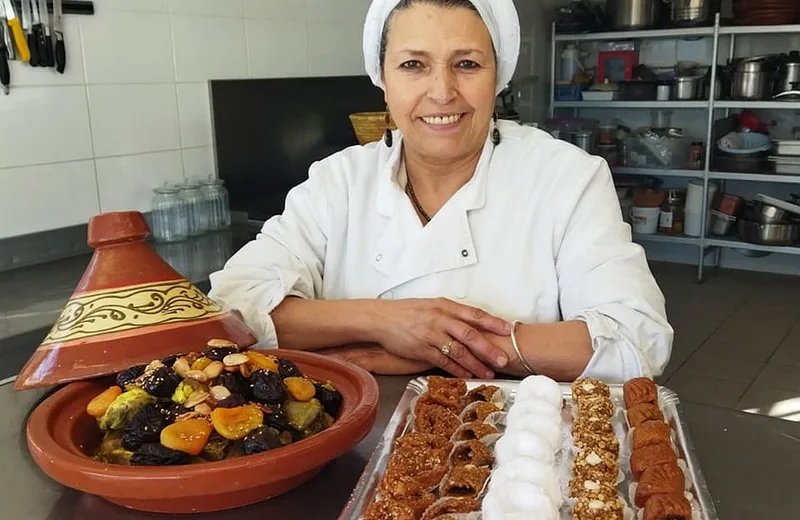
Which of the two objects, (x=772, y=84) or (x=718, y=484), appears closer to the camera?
(x=718, y=484)

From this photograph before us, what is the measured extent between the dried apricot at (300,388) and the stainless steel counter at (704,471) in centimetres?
8

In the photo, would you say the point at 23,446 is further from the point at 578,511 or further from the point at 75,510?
the point at 578,511

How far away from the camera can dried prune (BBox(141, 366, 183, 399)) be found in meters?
0.77

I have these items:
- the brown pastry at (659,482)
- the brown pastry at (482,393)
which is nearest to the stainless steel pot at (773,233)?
the brown pastry at (482,393)

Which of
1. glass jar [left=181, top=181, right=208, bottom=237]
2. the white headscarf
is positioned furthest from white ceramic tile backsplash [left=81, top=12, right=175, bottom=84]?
the white headscarf

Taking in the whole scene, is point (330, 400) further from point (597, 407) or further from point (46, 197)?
point (46, 197)

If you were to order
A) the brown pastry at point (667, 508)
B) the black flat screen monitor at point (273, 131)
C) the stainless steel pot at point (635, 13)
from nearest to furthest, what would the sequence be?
1. the brown pastry at point (667, 508)
2. the black flat screen monitor at point (273, 131)
3. the stainless steel pot at point (635, 13)

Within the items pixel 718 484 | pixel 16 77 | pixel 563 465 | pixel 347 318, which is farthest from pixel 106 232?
pixel 16 77

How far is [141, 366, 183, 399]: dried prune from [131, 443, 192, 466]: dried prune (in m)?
0.09

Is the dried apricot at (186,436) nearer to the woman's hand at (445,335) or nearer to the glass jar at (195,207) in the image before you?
the woman's hand at (445,335)

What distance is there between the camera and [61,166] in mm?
1985

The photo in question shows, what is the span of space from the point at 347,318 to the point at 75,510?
1.80 feet

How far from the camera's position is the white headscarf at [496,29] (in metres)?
1.24

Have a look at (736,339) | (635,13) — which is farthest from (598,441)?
(635,13)
